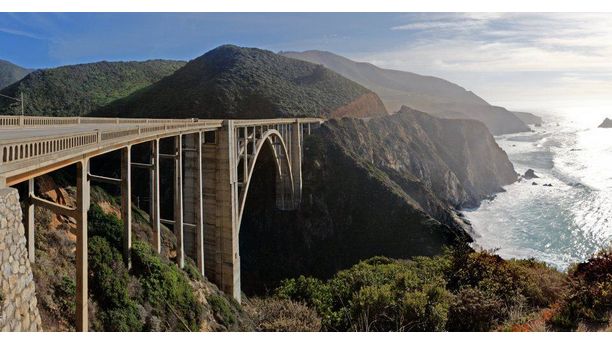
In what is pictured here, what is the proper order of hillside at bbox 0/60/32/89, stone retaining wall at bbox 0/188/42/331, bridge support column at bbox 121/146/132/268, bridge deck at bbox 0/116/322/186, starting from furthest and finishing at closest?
hillside at bbox 0/60/32/89 → bridge support column at bbox 121/146/132/268 → bridge deck at bbox 0/116/322/186 → stone retaining wall at bbox 0/188/42/331

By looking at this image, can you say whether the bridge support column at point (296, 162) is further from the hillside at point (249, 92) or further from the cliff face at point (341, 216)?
the hillside at point (249, 92)

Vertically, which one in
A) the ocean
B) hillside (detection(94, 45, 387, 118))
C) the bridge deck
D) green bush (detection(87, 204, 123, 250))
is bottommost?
the ocean

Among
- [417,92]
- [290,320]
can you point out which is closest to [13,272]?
[290,320]

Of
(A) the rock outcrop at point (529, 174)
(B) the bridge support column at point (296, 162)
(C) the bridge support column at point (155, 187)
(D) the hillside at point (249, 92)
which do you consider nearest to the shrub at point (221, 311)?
(C) the bridge support column at point (155, 187)

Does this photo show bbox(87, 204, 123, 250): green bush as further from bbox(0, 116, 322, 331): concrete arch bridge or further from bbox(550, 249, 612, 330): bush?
bbox(550, 249, 612, 330): bush

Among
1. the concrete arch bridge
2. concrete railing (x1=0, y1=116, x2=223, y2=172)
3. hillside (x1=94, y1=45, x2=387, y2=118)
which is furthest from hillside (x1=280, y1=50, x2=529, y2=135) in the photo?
concrete railing (x1=0, y1=116, x2=223, y2=172)
